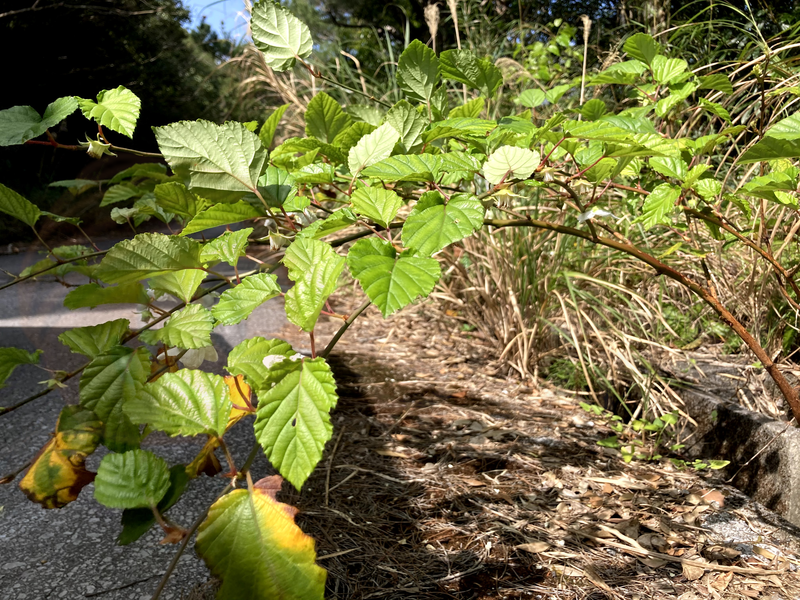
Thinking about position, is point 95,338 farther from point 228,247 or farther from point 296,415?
point 296,415

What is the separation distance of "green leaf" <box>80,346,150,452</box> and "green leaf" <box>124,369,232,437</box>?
0.04 m

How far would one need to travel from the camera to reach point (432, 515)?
1.30m

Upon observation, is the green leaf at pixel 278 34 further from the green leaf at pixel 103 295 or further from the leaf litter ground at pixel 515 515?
the leaf litter ground at pixel 515 515

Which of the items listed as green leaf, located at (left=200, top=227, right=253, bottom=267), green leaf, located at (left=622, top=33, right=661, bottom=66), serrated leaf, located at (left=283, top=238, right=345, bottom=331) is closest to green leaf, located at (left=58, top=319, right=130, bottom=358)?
green leaf, located at (left=200, top=227, right=253, bottom=267)

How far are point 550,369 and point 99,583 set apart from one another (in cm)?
166

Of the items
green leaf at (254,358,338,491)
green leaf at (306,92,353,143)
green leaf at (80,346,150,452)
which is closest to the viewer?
green leaf at (254,358,338,491)

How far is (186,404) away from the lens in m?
0.53

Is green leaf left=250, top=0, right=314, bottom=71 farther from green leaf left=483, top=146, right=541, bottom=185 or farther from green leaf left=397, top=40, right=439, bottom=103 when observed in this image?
green leaf left=483, top=146, right=541, bottom=185

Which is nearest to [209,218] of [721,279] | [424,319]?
[721,279]

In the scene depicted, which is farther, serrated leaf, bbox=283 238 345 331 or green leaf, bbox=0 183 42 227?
green leaf, bbox=0 183 42 227

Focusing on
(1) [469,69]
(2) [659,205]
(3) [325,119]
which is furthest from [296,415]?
(2) [659,205]

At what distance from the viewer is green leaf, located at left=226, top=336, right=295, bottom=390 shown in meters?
0.55

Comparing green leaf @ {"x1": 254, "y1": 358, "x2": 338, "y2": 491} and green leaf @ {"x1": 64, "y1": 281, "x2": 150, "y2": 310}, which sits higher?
green leaf @ {"x1": 64, "y1": 281, "x2": 150, "y2": 310}

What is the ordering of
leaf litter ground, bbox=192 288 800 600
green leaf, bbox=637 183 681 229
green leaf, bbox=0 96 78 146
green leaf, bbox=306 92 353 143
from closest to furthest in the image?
1. green leaf, bbox=0 96 78 146
2. green leaf, bbox=306 92 353 143
3. green leaf, bbox=637 183 681 229
4. leaf litter ground, bbox=192 288 800 600
